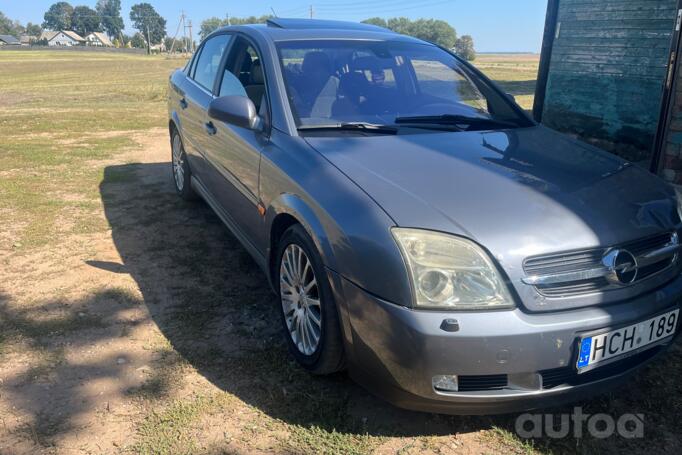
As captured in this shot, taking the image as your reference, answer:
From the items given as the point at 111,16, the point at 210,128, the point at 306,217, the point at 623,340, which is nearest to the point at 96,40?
the point at 111,16

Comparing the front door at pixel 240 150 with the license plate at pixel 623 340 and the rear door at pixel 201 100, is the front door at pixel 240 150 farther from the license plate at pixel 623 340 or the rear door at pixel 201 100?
the license plate at pixel 623 340

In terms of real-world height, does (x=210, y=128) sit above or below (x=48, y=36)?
below

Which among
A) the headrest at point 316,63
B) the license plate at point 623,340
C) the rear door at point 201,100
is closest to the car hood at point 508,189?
the license plate at point 623,340

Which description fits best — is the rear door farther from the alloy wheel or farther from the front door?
the alloy wheel

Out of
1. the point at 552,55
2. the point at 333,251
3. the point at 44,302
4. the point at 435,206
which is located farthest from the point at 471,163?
the point at 552,55

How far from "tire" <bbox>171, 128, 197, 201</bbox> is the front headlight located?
139 inches

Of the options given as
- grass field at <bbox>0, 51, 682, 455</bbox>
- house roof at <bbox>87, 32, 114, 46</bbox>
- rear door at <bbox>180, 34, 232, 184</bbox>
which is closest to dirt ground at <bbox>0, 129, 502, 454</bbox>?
grass field at <bbox>0, 51, 682, 455</bbox>

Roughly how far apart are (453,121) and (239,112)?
1.22 metres

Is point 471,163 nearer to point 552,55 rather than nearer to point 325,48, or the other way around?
point 325,48

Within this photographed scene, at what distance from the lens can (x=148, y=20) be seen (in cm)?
13350

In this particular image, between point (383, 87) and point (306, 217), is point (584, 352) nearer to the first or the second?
point (306, 217)

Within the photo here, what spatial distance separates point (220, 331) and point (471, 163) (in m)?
1.68

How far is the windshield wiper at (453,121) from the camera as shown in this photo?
10.5ft

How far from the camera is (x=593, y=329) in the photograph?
2.11 m
